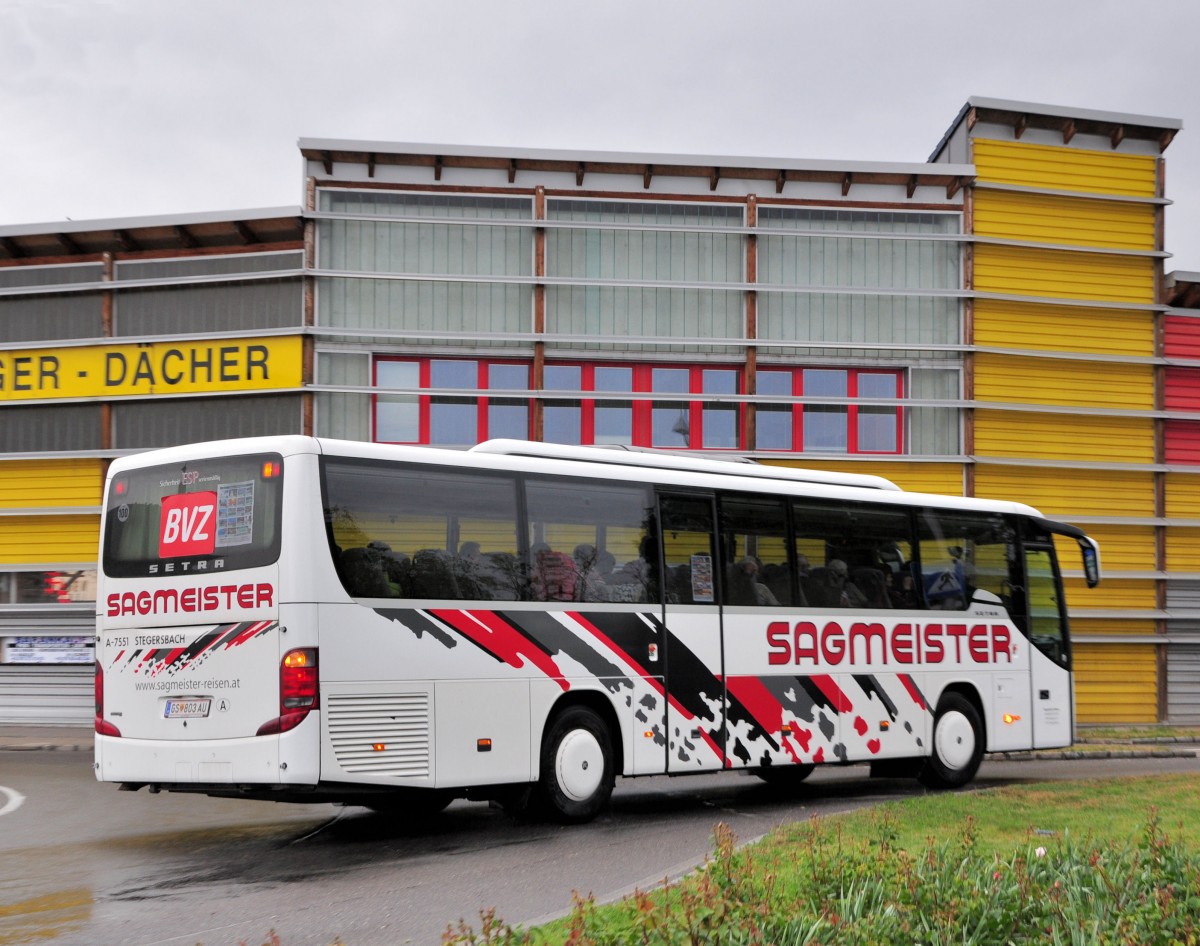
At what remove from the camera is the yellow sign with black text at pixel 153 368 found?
2581 centimetres

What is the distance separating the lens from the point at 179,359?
26203 millimetres

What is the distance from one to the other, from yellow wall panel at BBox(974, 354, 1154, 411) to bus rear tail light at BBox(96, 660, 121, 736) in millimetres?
18482

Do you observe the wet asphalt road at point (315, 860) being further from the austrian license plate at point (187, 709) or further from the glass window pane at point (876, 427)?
the glass window pane at point (876, 427)

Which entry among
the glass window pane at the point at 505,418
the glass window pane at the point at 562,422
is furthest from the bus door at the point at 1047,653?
the glass window pane at the point at 505,418

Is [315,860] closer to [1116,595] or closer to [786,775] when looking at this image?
[786,775]

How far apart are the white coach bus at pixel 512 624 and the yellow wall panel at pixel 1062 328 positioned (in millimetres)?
11054

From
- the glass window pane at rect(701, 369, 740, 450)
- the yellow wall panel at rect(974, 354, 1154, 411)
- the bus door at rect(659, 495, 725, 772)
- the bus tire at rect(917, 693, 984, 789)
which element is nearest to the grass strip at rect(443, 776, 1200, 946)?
the bus door at rect(659, 495, 725, 772)

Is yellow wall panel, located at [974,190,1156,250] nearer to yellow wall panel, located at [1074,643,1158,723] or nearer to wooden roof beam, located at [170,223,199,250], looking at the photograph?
yellow wall panel, located at [1074,643,1158,723]

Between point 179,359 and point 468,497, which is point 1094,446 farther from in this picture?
point 468,497

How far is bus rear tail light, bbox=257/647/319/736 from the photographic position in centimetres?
1102

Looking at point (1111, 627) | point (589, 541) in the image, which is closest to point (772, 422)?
point (1111, 627)

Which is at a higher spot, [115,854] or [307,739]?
[307,739]

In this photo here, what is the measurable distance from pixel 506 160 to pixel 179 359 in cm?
662

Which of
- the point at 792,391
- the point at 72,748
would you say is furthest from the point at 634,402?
the point at 72,748
